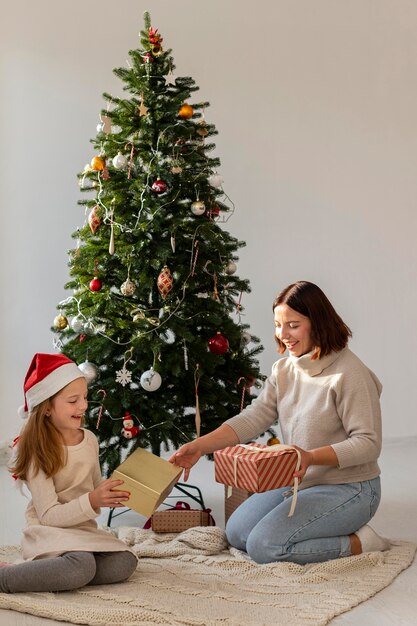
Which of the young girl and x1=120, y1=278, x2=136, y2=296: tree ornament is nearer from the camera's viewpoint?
the young girl

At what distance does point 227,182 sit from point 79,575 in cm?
310

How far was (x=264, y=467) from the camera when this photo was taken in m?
2.88

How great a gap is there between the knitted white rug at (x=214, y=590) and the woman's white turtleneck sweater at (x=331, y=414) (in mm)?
294

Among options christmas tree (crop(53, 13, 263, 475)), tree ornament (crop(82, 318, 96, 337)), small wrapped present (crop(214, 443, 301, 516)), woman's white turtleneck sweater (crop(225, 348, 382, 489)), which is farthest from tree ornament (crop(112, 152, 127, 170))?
small wrapped present (crop(214, 443, 301, 516))

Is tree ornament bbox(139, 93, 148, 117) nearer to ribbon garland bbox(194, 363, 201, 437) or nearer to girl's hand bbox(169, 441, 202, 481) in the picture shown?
ribbon garland bbox(194, 363, 201, 437)

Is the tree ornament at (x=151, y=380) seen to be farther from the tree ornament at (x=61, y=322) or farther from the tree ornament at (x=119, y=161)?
the tree ornament at (x=119, y=161)

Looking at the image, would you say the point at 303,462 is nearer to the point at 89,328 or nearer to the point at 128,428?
the point at 128,428

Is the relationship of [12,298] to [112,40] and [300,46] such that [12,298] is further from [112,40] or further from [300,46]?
[300,46]

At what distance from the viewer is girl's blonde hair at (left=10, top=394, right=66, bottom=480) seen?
272 cm

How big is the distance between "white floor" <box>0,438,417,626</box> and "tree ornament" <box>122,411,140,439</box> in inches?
15.6

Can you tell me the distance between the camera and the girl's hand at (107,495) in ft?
8.70

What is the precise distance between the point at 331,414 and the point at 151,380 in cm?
71

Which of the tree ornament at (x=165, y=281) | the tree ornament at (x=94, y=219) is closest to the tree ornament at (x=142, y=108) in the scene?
the tree ornament at (x=94, y=219)

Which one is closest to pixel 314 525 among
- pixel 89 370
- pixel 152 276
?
pixel 89 370
